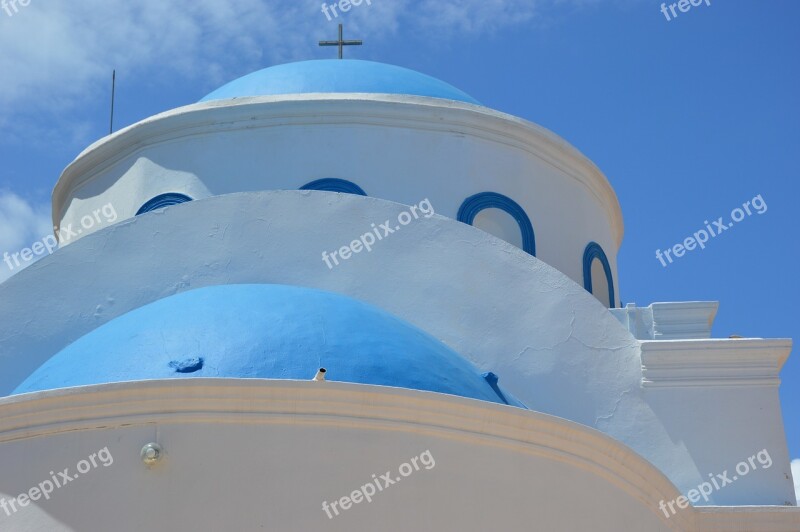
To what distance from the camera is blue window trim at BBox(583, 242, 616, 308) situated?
12.2 metres

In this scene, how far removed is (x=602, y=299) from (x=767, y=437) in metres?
3.14

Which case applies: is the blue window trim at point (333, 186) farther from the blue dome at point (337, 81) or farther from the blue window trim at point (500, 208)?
the blue dome at point (337, 81)

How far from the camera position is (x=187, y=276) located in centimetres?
953

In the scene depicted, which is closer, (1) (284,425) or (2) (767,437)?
(1) (284,425)

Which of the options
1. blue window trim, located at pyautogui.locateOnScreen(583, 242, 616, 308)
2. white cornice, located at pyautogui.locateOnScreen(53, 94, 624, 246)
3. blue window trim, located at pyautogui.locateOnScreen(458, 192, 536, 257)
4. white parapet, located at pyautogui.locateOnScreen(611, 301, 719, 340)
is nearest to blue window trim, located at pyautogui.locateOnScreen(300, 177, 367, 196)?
white cornice, located at pyautogui.locateOnScreen(53, 94, 624, 246)

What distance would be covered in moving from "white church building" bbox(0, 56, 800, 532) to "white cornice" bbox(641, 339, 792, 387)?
18mm

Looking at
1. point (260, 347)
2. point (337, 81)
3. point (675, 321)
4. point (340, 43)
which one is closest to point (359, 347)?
point (260, 347)

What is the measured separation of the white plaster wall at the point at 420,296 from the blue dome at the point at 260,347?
128 cm

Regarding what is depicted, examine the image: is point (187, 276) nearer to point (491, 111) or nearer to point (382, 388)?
point (382, 388)

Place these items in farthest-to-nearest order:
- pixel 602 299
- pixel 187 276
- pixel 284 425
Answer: pixel 602 299 → pixel 187 276 → pixel 284 425

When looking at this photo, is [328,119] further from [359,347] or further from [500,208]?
[359,347]

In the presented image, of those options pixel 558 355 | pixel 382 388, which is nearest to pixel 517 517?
pixel 382 388

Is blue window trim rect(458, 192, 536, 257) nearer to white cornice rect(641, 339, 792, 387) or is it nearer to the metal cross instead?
white cornice rect(641, 339, 792, 387)

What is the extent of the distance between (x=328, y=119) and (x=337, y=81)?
1.07 metres
